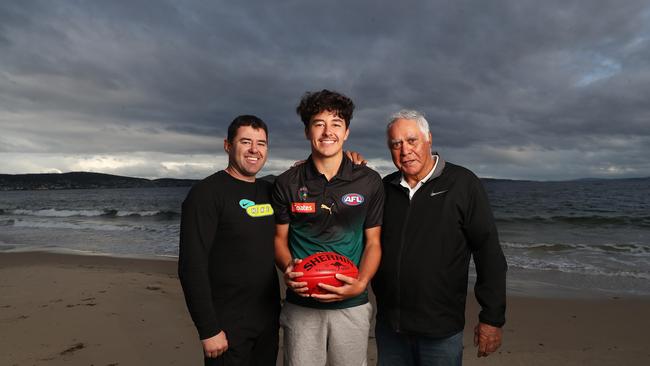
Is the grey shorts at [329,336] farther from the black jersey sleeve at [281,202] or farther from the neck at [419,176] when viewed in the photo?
the neck at [419,176]

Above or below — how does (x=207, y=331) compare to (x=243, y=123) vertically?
below

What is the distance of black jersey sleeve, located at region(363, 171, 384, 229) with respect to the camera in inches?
125

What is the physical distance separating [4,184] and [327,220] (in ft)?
602

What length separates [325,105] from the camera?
3074 millimetres

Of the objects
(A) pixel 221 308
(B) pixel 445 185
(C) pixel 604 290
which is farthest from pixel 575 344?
(A) pixel 221 308

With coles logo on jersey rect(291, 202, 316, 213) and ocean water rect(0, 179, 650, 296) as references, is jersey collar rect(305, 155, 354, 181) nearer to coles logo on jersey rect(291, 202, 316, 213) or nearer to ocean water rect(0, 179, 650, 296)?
coles logo on jersey rect(291, 202, 316, 213)

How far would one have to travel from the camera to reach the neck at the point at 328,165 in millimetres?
3139

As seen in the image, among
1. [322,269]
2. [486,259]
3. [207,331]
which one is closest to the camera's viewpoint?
[322,269]

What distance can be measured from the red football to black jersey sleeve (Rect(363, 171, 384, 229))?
0.40 meters

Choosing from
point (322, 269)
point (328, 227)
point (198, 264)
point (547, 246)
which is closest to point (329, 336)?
point (322, 269)

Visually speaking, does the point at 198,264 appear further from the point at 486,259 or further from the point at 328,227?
the point at 486,259

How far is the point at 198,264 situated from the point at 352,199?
1.20 metres

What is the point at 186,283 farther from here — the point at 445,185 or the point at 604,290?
the point at 604,290

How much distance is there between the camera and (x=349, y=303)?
9.89 feet
